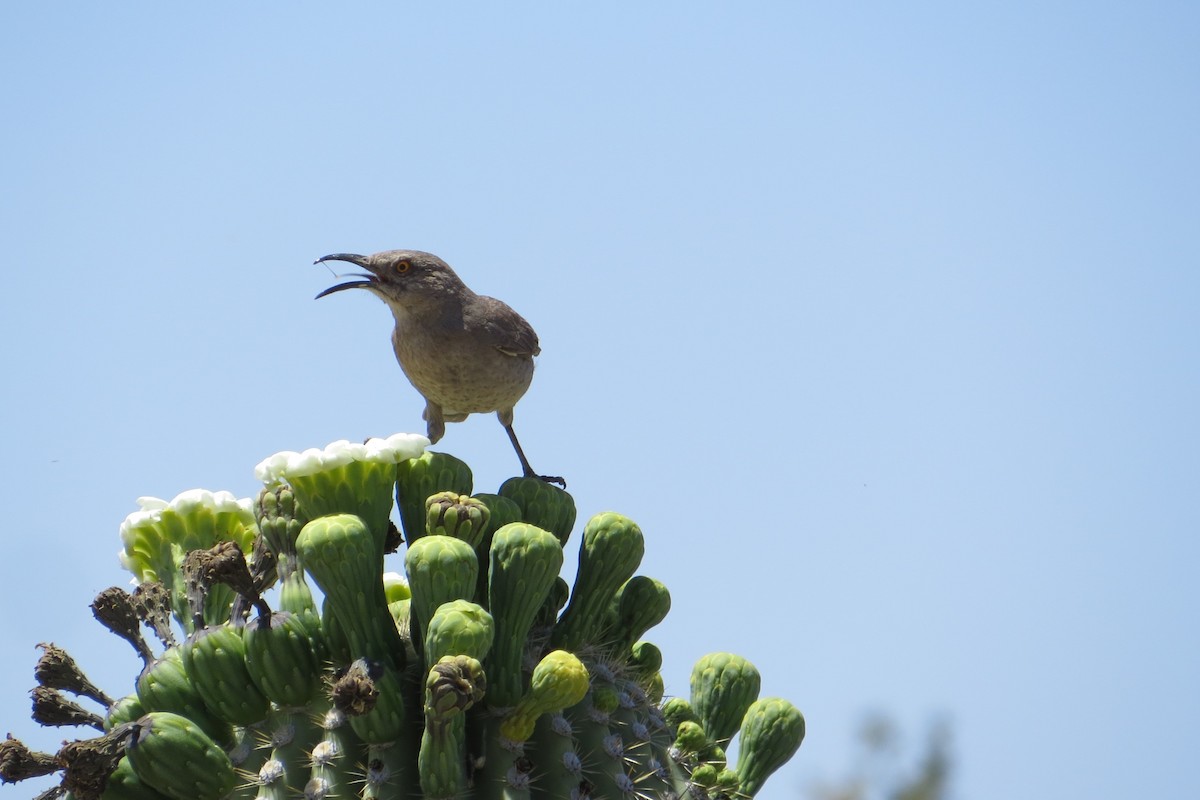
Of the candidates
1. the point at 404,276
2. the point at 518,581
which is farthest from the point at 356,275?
the point at 518,581

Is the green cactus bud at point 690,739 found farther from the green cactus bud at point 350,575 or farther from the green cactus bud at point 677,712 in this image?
the green cactus bud at point 350,575

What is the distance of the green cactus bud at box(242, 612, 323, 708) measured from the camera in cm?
443

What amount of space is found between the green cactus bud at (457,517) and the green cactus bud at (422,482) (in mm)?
301

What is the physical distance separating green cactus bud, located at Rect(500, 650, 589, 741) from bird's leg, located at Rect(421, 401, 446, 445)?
342 centimetres

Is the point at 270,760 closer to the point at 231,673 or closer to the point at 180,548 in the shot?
the point at 231,673

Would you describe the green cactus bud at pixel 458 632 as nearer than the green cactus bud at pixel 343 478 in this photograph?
Yes

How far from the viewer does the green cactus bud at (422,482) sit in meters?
5.10

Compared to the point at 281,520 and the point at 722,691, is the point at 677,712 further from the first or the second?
the point at 281,520

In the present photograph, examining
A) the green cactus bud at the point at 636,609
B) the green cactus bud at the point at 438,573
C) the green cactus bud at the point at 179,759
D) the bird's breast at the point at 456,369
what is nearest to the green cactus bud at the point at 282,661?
the green cactus bud at the point at 179,759

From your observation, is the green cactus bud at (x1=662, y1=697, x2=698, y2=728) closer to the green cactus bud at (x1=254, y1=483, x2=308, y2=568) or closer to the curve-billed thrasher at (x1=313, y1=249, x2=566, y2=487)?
the green cactus bud at (x1=254, y1=483, x2=308, y2=568)

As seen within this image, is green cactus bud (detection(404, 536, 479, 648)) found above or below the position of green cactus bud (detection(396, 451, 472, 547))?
below

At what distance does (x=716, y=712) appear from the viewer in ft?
18.9

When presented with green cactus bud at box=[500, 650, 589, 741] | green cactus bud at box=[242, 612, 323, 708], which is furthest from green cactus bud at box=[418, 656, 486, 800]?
green cactus bud at box=[242, 612, 323, 708]

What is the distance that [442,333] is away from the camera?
7.39 m
